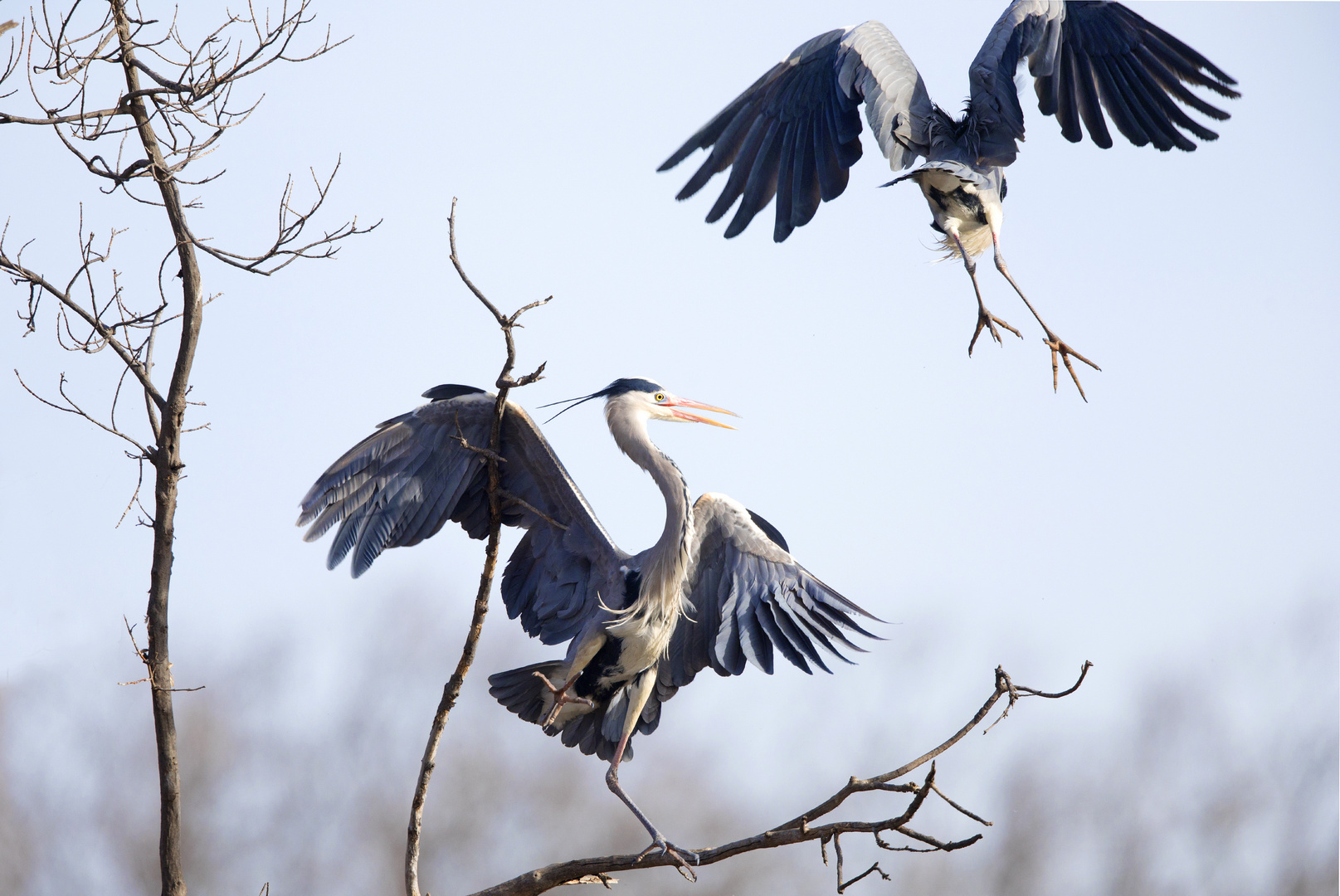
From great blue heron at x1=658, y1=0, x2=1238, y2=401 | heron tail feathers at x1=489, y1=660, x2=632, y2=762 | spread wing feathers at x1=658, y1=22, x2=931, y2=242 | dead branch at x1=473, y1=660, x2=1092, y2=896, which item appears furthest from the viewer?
spread wing feathers at x1=658, y1=22, x2=931, y2=242

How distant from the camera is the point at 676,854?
16.4ft

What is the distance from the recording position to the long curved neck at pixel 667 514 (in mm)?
5789

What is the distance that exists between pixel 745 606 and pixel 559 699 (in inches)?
37.7

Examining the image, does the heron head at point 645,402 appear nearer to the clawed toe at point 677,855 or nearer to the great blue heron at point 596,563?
the great blue heron at point 596,563

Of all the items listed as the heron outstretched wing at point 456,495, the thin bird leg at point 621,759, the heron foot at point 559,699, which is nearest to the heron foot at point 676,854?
the thin bird leg at point 621,759

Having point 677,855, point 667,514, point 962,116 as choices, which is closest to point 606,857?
point 677,855

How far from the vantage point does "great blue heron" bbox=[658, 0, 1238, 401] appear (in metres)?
6.35

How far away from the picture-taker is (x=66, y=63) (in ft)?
15.6

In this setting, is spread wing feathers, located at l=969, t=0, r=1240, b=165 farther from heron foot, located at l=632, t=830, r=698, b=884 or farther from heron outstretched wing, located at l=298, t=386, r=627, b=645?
heron foot, located at l=632, t=830, r=698, b=884

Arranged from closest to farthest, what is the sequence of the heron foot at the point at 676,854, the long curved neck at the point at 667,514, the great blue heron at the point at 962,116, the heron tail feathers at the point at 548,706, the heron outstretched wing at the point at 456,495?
the heron foot at the point at 676,854 < the heron outstretched wing at the point at 456,495 < the long curved neck at the point at 667,514 < the heron tail feathers at the point at 548,706 < the great blue heron at the point at 962,116

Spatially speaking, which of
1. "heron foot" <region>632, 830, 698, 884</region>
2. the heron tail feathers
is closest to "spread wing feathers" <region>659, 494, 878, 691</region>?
the heron tail feathers

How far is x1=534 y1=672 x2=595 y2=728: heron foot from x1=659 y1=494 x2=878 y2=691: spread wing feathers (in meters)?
0.46

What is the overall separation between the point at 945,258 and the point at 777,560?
1905 mm

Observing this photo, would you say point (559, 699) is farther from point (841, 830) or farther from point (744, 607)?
point (841, 830)
